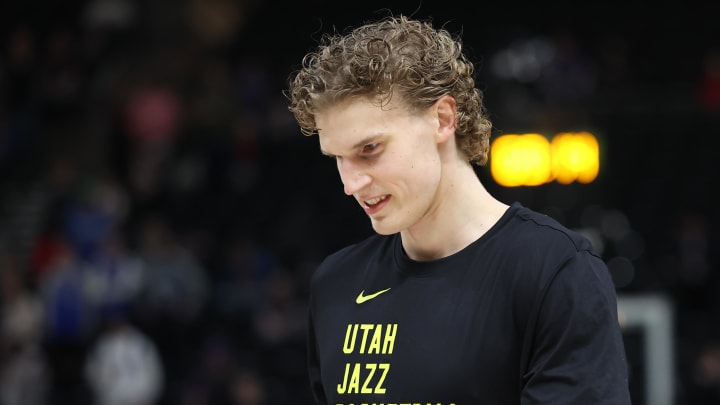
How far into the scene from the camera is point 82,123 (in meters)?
16.2

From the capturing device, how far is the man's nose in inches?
104

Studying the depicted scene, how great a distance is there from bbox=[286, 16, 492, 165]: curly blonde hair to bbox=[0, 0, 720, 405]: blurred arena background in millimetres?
6460

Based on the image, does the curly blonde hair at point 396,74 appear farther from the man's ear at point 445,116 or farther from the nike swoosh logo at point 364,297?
the nike swoosh logo at point 364,297

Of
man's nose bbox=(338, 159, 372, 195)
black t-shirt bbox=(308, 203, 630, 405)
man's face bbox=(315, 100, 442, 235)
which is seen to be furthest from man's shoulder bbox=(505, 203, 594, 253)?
man's nose bbox=(338, 159, 372, 195)

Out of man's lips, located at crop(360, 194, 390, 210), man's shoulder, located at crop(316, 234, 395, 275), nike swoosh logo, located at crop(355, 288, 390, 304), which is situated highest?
man's lips, located at crop(360, 194, 390, 210)

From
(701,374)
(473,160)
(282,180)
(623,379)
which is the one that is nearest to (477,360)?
(623,379)

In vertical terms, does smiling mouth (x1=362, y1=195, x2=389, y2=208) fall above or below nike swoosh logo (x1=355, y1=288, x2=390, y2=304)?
above

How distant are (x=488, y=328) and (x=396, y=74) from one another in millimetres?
594

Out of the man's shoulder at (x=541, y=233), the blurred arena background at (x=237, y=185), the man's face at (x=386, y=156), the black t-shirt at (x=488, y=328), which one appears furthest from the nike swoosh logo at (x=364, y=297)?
the blurred arena background at (x=237, y=185)

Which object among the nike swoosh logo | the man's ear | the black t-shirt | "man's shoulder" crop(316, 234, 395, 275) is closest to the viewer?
the black t-shirt

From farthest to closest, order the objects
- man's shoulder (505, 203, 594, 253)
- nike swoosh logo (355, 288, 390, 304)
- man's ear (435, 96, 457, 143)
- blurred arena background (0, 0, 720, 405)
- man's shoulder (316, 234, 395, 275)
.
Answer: blurred arena background (0, 0, 720, 405), man's shoulder (316, 234, 395, 275), nike swoosh logo (355, 288, 390, 304), man's ear (435, 96, 457, 143), man's shoulder (505, 203, 594, 253)

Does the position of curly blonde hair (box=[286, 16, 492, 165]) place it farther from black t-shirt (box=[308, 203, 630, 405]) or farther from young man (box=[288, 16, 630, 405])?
black t-shirt (box=[308, 203, 630, 405])

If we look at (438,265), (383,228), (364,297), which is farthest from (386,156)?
(364,297)

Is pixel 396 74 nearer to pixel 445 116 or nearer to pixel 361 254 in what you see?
pixel 445 116
